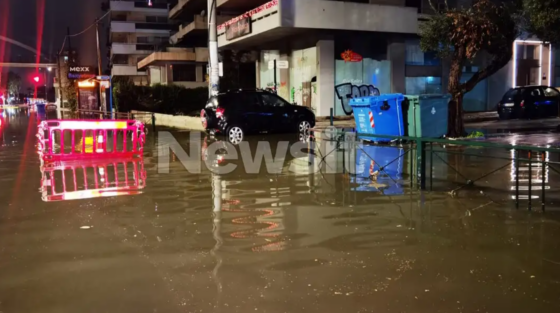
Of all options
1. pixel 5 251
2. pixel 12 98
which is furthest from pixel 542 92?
pixel 12 98

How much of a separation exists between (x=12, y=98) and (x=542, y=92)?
453 ft

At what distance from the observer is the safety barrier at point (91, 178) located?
8992mm

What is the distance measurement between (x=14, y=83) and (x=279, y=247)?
155 m

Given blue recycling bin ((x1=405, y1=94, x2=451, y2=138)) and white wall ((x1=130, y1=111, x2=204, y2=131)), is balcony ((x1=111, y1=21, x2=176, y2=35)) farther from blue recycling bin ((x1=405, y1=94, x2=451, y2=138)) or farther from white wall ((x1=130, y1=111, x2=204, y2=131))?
blue recycling bin ((x1=405, y1=94, x2=451, y2=138))

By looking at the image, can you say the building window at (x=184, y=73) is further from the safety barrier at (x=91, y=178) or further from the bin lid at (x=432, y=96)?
the safety barrier at (x=91, y=178)

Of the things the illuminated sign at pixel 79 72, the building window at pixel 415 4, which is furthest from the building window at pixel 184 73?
the building window at pixel 415 4

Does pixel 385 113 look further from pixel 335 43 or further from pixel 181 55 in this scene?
pixel 181 55

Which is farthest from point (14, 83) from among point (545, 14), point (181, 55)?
point (545, 14)

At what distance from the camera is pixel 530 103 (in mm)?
23469

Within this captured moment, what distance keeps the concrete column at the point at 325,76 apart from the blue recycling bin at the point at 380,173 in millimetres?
13565

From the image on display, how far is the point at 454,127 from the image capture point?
16.3 m

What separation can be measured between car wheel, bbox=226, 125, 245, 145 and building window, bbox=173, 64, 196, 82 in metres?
34.1

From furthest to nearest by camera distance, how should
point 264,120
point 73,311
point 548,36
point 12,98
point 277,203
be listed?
point 12,98, point 264,120, point 548,36, point 277,203, point 73,311

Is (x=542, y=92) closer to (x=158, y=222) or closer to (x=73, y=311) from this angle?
(x=158, y=222)
